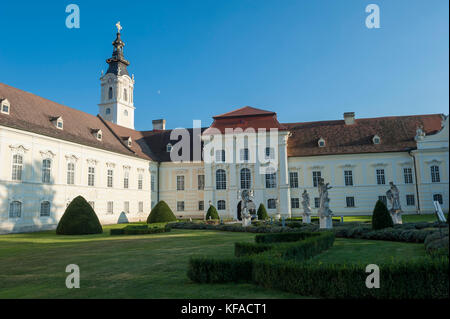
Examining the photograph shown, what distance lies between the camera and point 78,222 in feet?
70.8

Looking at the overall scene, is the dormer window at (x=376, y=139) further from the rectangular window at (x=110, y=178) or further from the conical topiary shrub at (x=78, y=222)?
the conical topiary shrub at (x=78, y=222)

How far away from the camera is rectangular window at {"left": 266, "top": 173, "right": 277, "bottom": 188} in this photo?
3616cm

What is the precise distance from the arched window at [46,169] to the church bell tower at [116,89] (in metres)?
24.7

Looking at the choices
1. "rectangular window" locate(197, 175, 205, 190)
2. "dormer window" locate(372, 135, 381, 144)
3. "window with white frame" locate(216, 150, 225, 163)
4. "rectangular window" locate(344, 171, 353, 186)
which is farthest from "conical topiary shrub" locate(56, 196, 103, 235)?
"dormer window" locate(372, 135, 381, 144)

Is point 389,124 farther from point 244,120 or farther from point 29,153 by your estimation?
point 29,153

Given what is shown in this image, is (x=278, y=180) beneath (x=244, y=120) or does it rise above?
beneath

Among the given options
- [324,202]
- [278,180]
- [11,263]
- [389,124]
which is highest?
[389,124]

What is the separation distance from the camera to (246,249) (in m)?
9.45

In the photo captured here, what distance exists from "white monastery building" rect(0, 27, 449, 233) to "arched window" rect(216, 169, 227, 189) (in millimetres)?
109

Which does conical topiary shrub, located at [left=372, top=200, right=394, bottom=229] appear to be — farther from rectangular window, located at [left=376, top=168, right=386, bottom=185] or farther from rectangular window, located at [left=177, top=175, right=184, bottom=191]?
rectangular window, located at [left=177, top=175, right=184, bottom=191]

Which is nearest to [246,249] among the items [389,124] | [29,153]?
[29,153]

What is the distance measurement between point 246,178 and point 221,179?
2.79 m
